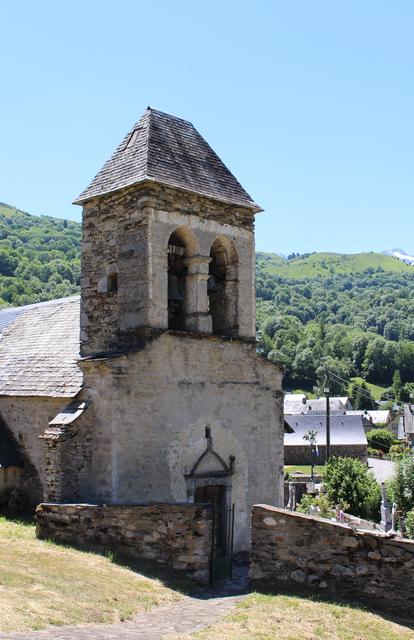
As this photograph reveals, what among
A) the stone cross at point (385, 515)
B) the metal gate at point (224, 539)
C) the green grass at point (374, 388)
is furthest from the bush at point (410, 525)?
the green grass at point (374, 388)

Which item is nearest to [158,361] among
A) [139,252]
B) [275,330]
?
[139,252]

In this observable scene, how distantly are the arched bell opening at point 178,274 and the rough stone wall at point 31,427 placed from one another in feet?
10.2

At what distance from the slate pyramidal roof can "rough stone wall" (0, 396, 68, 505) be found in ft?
15.5

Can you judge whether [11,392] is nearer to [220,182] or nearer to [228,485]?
[228,485]

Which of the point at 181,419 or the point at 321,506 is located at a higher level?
the point at 181,419

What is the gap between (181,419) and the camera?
14.5 meters

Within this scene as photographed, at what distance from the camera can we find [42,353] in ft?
55.2

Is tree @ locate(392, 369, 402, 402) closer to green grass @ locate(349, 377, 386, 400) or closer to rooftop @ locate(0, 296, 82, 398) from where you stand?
green grass @ locate(349, 377, 386, 400)

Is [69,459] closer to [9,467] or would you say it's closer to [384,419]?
[9,467]

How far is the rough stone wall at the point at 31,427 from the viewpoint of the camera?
15211 millimetres

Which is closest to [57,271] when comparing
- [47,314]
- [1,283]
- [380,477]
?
[1,283]

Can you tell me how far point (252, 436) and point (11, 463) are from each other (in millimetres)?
5597

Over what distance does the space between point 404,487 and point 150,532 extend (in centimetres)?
2044

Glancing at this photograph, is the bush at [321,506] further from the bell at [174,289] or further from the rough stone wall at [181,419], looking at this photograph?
the bell at [174,289]
